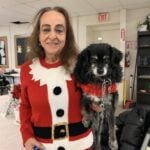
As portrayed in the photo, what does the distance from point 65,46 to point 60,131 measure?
47 centimetres

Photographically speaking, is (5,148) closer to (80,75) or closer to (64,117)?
(64,117)

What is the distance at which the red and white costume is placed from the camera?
3.39ft

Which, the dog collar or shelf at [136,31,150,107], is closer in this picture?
the dog collar

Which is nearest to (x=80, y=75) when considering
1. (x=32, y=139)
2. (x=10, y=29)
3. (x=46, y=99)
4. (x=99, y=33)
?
(x=46, y=99)

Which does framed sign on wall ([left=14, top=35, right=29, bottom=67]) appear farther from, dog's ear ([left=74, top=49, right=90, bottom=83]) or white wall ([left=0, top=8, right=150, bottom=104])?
dog's ear ([left=74, top=49, right=90, bottom=83])

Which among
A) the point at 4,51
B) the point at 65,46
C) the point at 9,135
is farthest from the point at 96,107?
the point at 4,51

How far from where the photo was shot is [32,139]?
1.08 metres

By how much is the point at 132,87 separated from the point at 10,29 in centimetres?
500

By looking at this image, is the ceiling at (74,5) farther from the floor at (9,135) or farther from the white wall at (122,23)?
the floor at (9,135)

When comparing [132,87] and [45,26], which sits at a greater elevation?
[45,26]

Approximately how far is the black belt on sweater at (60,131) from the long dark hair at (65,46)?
312 millimetres

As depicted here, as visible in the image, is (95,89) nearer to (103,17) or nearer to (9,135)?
(9,135)

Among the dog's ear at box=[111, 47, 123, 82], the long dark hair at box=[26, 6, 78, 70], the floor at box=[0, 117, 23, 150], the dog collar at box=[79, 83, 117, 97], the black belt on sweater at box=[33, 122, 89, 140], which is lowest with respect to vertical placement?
the floor at box=[0, 117, 23, 150]

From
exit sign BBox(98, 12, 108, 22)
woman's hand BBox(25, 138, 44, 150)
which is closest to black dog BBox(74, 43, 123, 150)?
woman's hand BBox(25, 138, 44, 150)
